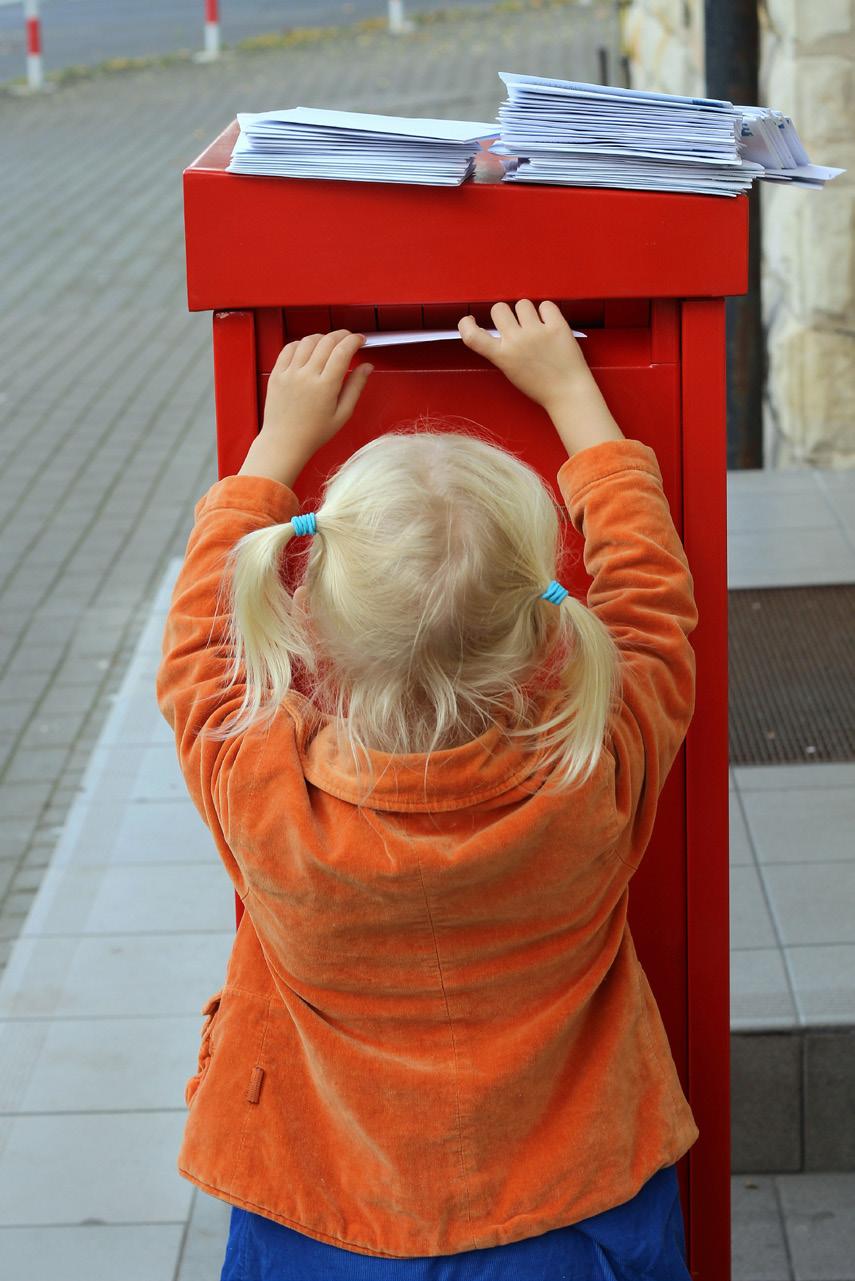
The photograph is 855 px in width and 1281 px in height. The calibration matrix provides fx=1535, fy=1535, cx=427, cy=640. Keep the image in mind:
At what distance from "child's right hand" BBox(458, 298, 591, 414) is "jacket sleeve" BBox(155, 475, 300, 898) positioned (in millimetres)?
256

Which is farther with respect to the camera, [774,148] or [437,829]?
[774,148]

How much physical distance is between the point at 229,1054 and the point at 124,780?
2321 millimetres

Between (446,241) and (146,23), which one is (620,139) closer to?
(446,241)

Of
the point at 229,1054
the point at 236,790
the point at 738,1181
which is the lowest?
the point at 738,1181

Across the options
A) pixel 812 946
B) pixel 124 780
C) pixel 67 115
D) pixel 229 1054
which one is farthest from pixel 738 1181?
pixel 67 115

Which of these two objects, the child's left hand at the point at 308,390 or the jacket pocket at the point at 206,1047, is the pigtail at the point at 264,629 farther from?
the jacket pocket at the point at 206,1047

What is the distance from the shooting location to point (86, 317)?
27.1 feet

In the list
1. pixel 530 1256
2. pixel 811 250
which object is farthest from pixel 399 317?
pixel 811 250

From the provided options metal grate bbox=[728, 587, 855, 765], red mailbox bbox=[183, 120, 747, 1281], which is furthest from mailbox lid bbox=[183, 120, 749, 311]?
metal grate bbox=[728, 587, 855, 765]

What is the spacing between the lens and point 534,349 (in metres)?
1.57

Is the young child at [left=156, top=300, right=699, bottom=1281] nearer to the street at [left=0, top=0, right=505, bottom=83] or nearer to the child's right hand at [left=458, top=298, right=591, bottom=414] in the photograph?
the child's right hand at [left=458, top=298, right=591, bottom=414]

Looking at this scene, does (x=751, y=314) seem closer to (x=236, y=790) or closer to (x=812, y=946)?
(x=812, y=946)

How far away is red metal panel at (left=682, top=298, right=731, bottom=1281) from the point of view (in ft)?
5.39

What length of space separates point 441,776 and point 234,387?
54 cm
